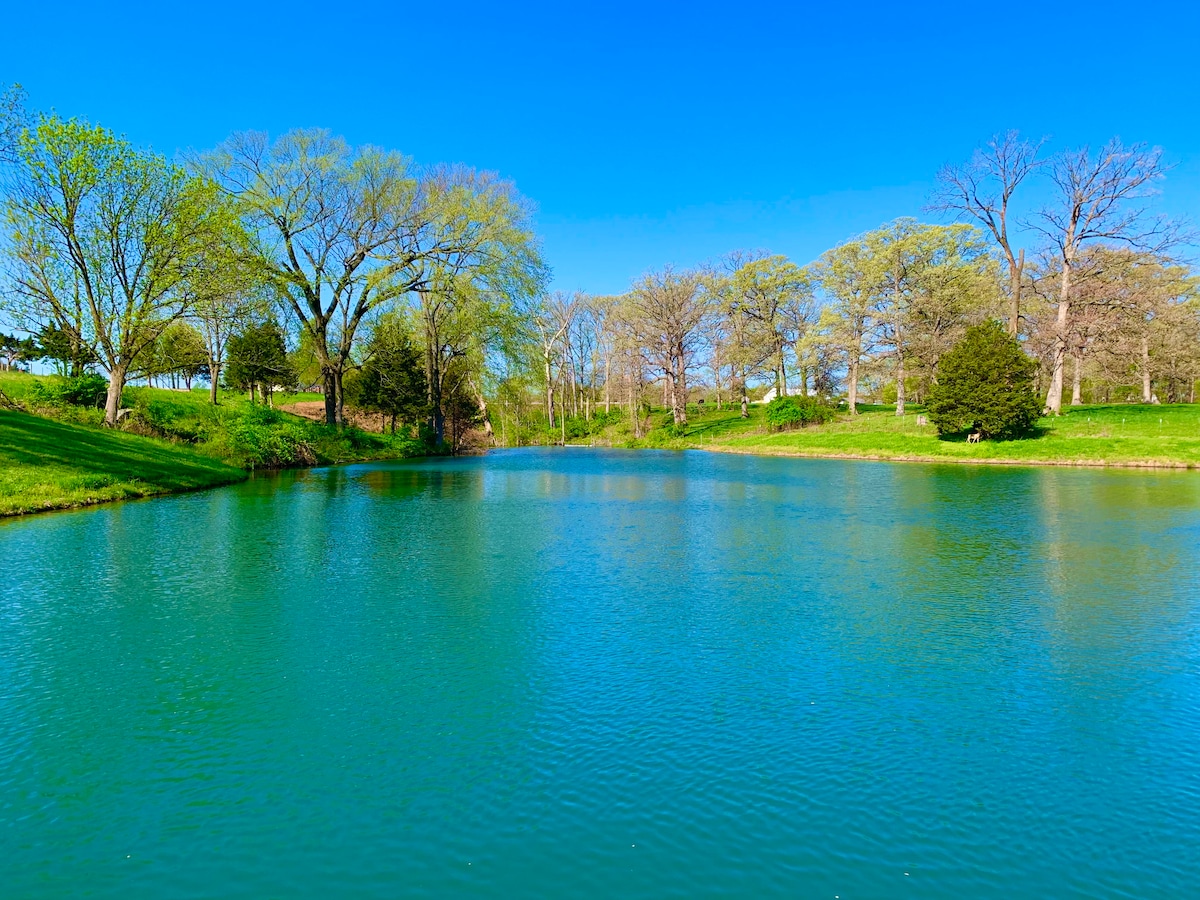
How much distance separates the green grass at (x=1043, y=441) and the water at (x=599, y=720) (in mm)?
21250

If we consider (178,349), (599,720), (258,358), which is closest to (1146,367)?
(599,720)

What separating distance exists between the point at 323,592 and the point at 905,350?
1655 inches

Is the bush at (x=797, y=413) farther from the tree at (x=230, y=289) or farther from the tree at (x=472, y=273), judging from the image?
the tree at (x=230, y=289)

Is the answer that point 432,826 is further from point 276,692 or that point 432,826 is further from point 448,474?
point 448,474

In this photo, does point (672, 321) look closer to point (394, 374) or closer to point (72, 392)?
point (394, 374)

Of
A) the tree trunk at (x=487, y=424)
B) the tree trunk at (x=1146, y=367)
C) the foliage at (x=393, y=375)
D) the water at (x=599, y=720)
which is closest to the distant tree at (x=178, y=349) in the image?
the foliage at (x=393, y=375)

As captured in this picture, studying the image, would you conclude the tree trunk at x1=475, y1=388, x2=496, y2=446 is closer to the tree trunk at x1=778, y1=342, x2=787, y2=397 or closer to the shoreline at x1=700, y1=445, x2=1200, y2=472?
the shoreline at x1=700, y1=445, x2=1200, y2=472

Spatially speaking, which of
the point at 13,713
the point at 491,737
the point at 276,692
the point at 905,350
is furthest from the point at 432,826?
the point at 905,350

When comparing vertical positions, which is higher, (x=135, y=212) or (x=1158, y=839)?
(x=135, y=212)

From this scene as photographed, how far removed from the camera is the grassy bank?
694 inches

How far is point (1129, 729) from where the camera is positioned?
566cm

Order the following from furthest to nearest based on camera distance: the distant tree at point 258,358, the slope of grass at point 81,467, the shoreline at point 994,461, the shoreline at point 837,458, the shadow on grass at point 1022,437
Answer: the distant tree at point 258,358 → the shadow on grass at point 1022,437 → the shoreline at point 994,461 → the shoreline at point 837,458 → the slope of grass at point 81,467

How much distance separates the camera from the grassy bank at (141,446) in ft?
57.8

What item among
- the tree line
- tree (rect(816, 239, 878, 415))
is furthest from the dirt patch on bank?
tree (rect(816, 239, 878, 415))
